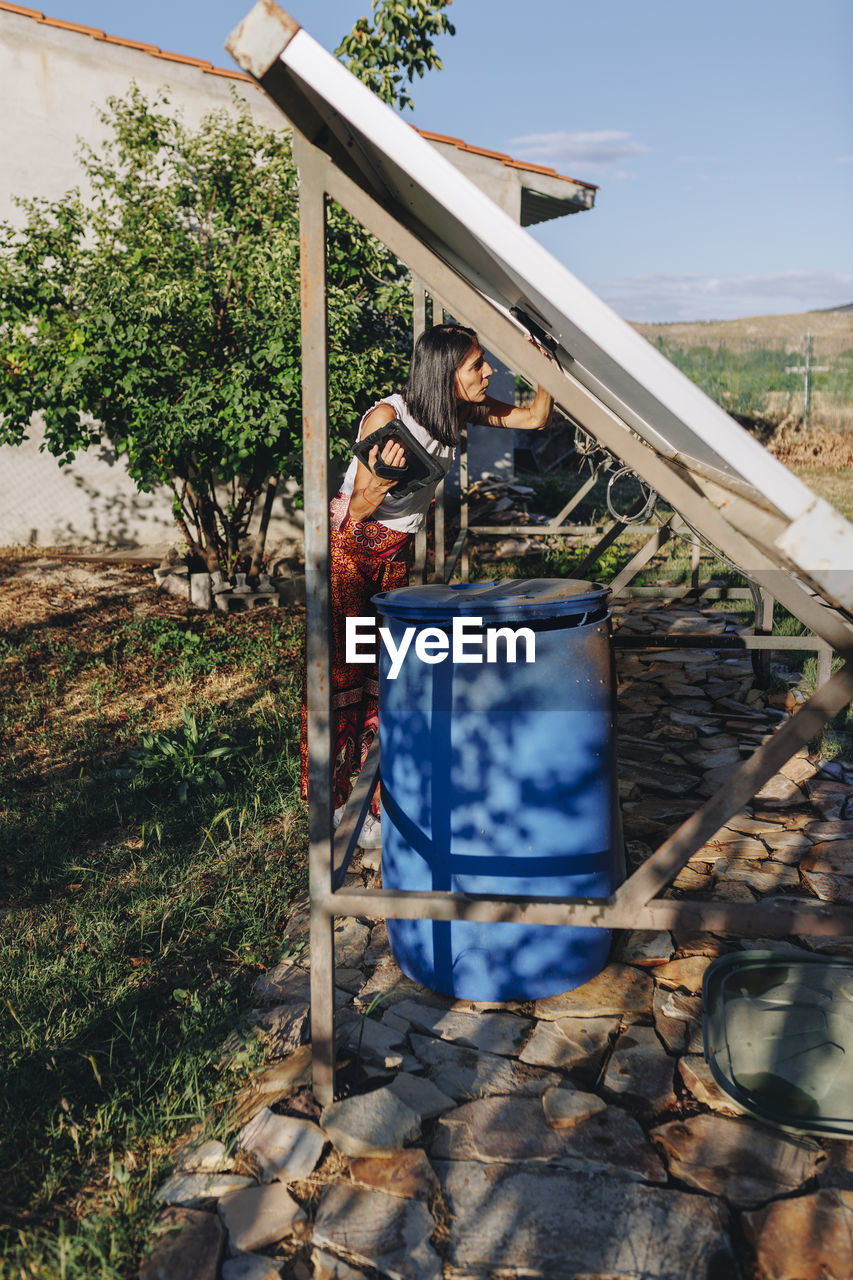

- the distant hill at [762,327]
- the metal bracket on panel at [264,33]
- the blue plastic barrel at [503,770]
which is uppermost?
the distant hill at [762,327]

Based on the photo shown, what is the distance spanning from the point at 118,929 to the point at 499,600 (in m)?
1.64

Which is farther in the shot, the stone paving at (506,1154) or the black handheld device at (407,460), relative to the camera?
the black handheld device at (407,460)

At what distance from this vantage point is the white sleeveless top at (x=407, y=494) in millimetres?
2998

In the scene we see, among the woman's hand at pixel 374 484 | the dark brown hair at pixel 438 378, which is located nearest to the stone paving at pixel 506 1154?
the woman's hand at pixel 374 484

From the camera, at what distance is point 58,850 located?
3525 millimetres

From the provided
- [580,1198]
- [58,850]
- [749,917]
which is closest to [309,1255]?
[580,1198]

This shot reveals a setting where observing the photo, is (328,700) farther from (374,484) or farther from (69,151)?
(69,151)

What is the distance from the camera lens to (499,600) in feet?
7.64

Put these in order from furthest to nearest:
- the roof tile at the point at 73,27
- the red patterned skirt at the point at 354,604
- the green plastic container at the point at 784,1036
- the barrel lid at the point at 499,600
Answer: the roof tile at the point at 73,27
the red patterned skirt at the point at 354,604
the barrel lid at the point at 499,600
the green plastic container at the point at 784,1036

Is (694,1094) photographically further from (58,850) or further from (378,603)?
(58,850)

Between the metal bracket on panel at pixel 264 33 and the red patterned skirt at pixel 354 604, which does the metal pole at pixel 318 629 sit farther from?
the red patterned skirt at pixel 354 604

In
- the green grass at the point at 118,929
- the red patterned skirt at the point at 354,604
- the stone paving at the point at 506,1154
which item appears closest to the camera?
the stone paving at the point at 506,1154

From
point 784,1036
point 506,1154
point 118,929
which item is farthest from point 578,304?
point 118,929

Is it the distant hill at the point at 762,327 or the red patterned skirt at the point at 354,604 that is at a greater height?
the distant hill at the point at 762,327
